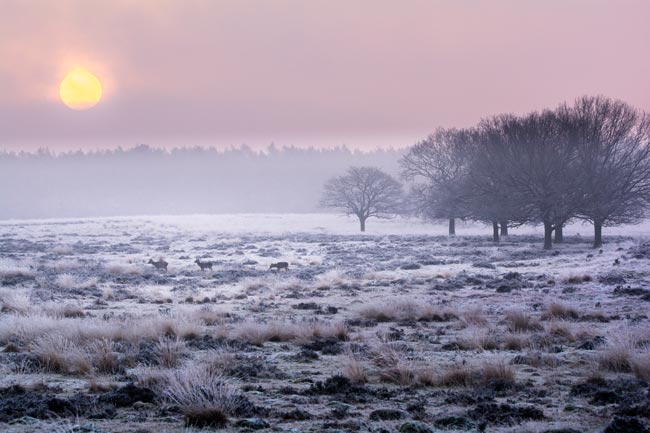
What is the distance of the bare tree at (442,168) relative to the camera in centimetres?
5425

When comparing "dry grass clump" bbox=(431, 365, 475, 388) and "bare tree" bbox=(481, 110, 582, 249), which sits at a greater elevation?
"bare tree" bbox=(481, 110, 582, 249)

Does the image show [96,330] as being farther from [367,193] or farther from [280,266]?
[367,193]

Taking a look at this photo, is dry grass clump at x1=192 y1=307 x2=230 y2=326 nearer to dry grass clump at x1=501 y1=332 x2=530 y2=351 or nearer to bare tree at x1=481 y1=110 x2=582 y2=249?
dry grass clump at x1=501 y1=332 x2=530 y2=351

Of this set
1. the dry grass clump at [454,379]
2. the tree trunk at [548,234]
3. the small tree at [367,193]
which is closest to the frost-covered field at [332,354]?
the dry grass clump at [454,379]

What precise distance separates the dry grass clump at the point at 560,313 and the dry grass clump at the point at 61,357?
10.0m

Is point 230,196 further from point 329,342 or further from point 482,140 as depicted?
point 329,342

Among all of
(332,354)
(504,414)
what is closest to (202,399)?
(504,414)

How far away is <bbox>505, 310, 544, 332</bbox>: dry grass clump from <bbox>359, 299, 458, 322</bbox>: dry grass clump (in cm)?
189

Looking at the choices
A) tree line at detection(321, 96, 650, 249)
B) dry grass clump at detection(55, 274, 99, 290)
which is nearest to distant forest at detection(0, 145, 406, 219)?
tree line at detection(321, 96, 650, 249)

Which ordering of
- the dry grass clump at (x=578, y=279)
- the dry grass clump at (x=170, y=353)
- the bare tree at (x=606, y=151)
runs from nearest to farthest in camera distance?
the dry grass clump at (x=170, y=353), the dry grass clump at (x=578, y=279), the bare tree at (x=606, y=151)

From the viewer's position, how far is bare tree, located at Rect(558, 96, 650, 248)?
3781 centimetres

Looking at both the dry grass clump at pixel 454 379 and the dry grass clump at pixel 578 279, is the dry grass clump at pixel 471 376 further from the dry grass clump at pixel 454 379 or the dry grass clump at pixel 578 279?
the dry grass clump at pixel 578 279

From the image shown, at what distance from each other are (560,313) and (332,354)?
21.9 ft

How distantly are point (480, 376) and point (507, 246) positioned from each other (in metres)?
36.5
